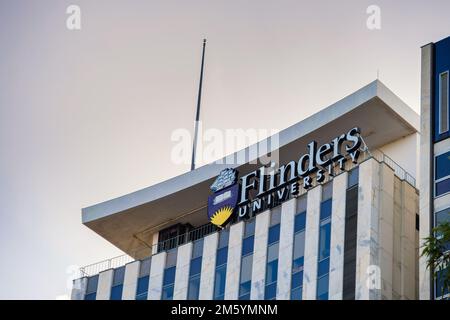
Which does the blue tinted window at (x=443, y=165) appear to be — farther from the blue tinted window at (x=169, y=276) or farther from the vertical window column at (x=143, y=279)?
the vertical window column at (x=143, y=279)

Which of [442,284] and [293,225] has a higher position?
[293,225]

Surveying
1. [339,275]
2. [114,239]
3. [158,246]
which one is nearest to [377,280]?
[339,275]

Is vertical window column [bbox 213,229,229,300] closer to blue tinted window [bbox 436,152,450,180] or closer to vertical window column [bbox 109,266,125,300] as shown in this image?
vertical window column [bbox 109,266,125,300]

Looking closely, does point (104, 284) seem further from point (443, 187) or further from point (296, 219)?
point (443, 187)

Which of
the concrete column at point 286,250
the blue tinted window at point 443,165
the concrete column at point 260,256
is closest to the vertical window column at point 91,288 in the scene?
the concrete column at point 260,256

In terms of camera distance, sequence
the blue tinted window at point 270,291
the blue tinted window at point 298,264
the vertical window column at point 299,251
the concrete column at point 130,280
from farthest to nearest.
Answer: the concrete column at point 130,280 → the blue tinted window at point 270,291 → the blue tinted window at point 298,264 → the vertical window column at point 299,251

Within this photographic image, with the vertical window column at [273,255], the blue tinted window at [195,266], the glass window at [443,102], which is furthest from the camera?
the blue tinted window at [195,266]

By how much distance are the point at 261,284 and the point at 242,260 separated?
334 centimetres

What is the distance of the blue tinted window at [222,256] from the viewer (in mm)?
81750

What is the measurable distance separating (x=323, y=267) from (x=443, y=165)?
28.6 feet

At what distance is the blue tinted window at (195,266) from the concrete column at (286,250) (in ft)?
22.9
